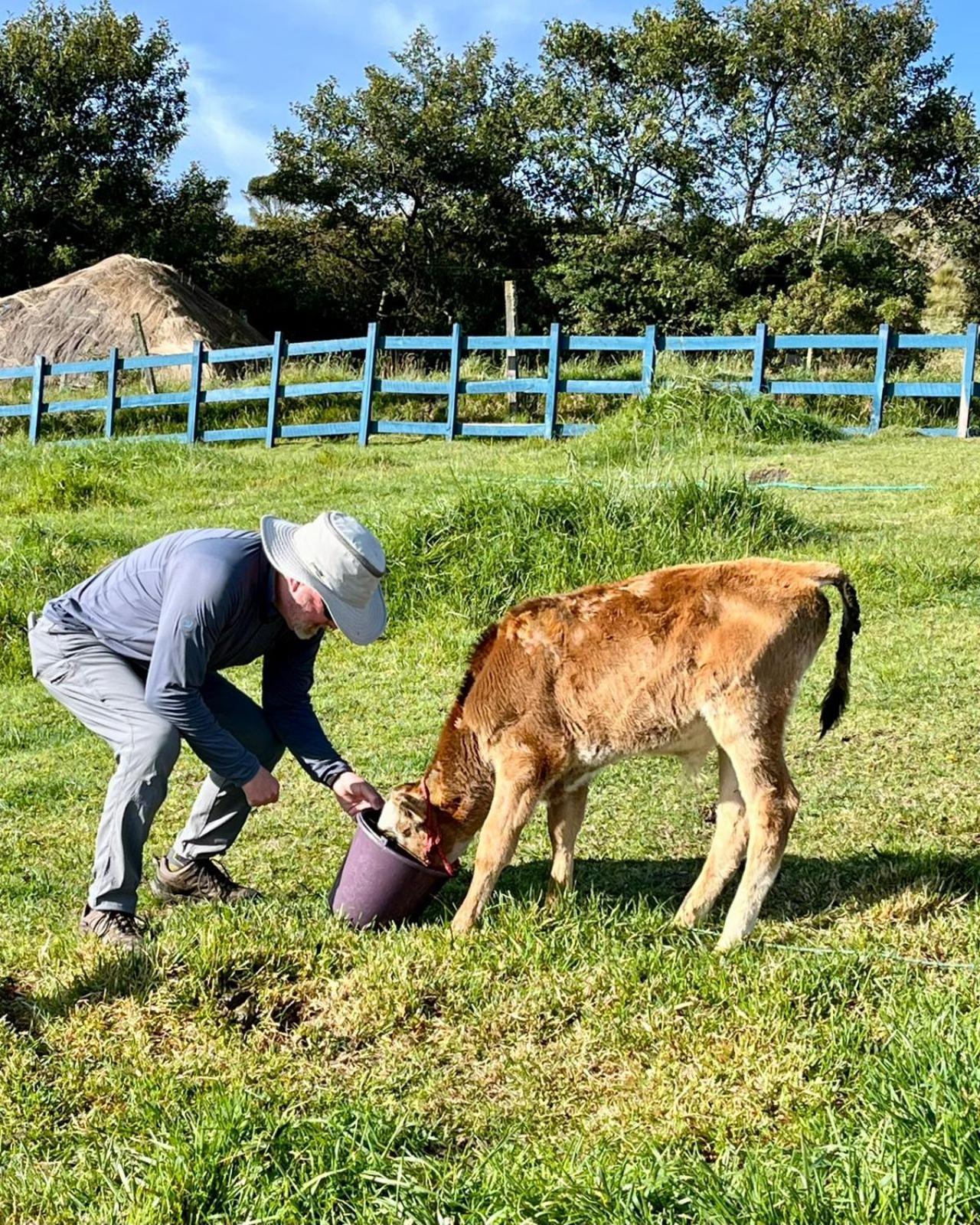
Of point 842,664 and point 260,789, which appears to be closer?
point 260,789

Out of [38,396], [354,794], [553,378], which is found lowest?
[354,794]

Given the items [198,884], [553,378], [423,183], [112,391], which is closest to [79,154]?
[423,183]

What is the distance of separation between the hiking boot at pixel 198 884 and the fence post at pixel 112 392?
18085mm

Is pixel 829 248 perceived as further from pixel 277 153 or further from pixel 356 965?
pixel 356 965

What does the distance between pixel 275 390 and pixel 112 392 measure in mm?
3512


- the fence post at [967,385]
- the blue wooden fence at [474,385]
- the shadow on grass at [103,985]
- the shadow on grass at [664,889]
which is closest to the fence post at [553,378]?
the blue wooden fence at [474,385]

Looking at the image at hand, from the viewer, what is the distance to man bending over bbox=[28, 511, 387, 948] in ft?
15.3

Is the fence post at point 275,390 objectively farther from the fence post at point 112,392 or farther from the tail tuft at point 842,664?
the tail tuft at point 842,664

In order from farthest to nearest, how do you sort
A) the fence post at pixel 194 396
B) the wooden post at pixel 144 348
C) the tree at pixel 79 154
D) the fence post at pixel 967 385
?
the tree at pixel 79 154, the wooden post at pixel 144 348, the fence post at pixel 194 396, the fence post at pixel 967 385

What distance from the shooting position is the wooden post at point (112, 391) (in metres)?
22.5

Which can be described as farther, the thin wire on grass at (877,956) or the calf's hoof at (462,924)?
the calf's hoof at (462,924)

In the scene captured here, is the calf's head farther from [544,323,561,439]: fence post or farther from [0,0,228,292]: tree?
[0,0,228,292]: tree

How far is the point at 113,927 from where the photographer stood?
4809 mm

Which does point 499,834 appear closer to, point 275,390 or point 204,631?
point 204,631
